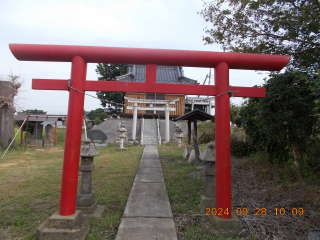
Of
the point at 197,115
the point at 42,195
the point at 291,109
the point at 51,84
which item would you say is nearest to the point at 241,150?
the point at 197,115

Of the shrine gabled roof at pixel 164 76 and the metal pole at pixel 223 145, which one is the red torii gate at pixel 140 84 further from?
the shrine gabled roof at pixel 164 76

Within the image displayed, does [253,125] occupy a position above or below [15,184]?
above

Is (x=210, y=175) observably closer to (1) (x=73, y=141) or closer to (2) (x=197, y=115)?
(1) (x=73, y=141)

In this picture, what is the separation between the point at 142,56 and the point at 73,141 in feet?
5.02

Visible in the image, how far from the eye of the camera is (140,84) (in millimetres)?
3062

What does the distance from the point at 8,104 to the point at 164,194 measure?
32.3ft

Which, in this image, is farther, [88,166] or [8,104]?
[8,104]

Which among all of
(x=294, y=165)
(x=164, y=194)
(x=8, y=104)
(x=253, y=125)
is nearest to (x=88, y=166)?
(x=164, y=194)

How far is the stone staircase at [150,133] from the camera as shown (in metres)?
15.3

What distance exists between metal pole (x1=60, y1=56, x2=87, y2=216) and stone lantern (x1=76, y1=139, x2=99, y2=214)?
0.59m

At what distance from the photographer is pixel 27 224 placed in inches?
122

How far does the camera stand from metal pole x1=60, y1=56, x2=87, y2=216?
2.83 meters

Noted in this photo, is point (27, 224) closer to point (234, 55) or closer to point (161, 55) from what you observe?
point (161, 55)

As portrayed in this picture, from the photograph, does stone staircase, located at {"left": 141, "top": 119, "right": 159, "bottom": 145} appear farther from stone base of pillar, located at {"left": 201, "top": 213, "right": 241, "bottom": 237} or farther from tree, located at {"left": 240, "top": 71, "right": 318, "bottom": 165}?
stone base of pillar, located at {"left": 201, "top": 213, "right": 241, "bottom": 237}
